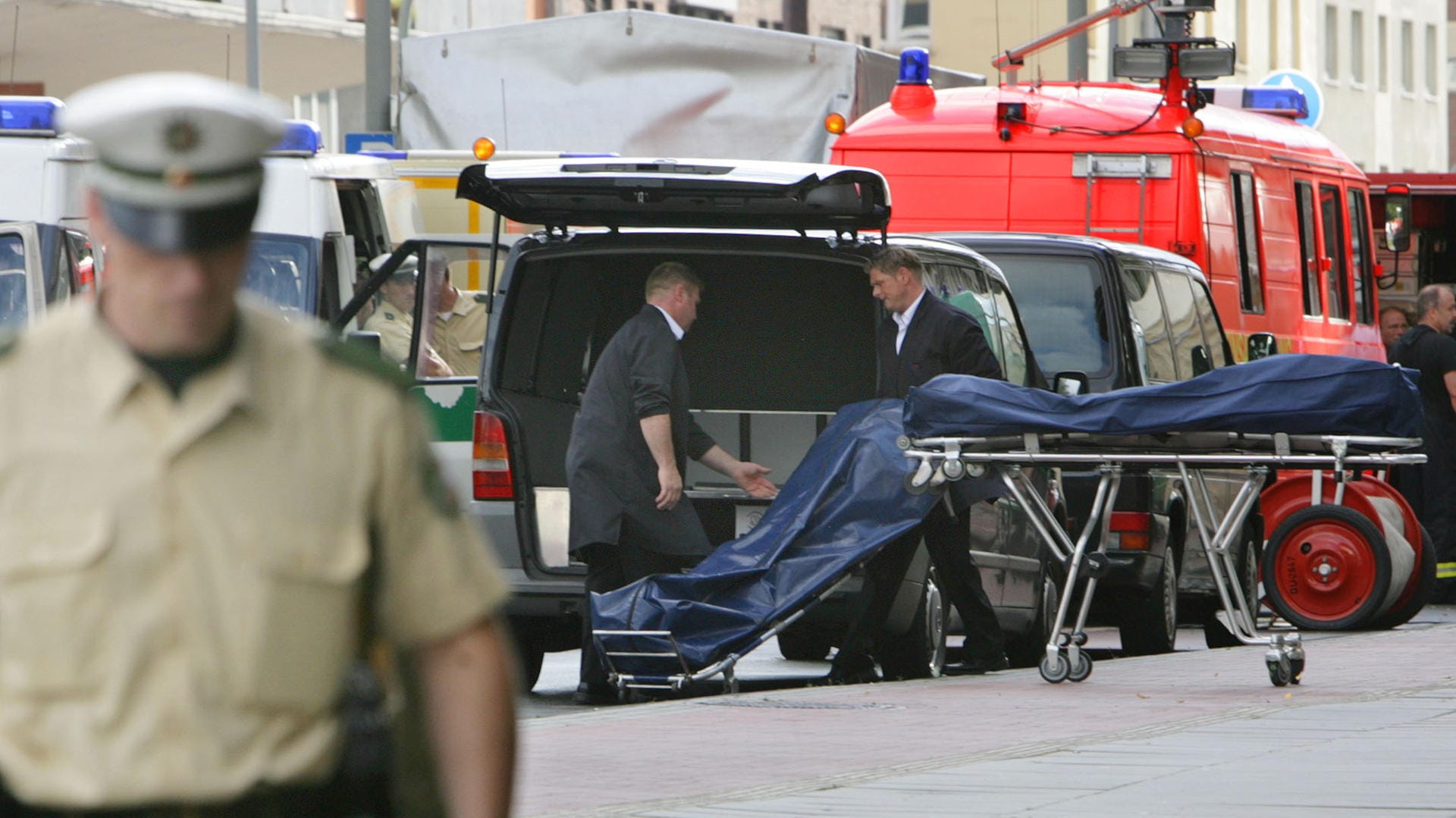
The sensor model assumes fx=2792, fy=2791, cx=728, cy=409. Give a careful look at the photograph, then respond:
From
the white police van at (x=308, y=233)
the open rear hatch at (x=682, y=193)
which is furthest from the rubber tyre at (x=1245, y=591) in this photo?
the white police van at (x=308, y=233)

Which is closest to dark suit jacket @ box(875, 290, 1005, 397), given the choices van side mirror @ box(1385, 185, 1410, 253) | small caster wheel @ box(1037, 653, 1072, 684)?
small caster wheel @ box(1037, 653, 1072, 684)

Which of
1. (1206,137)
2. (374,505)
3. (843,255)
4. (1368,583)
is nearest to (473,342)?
(843,255)

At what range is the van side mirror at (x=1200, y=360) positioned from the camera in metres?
13.7

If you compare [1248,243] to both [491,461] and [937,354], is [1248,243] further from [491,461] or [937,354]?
[491,461]

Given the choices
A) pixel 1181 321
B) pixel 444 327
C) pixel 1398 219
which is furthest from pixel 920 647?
pixel 1398 219

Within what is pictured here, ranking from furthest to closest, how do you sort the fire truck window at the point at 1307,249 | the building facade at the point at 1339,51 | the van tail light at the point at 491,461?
the building facade at the point at 1339,51, the fire truck window at the point at 1307,249, the van tail light at the point at 491,461

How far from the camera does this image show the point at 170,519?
85.6 inches

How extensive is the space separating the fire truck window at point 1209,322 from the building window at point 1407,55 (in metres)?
55.8

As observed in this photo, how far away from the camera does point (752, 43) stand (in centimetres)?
1844

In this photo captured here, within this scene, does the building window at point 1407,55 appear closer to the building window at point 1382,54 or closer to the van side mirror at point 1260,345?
the building window at point 1382,54

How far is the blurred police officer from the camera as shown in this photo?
2176mm

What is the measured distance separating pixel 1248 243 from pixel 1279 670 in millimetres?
7212

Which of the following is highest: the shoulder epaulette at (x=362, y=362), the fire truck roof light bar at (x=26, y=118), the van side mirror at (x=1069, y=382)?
the fire truck roof light bar at (x=26, y=118)

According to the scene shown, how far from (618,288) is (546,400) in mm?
532
